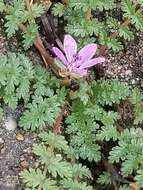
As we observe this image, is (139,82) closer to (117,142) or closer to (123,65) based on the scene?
(123,65)

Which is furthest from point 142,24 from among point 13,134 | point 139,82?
point 13,134

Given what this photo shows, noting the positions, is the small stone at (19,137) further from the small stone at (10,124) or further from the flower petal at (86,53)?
the flower petal at (86,53)

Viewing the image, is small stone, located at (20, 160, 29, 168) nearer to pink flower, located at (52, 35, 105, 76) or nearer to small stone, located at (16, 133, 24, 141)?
small stone, located at (16, 133, 24, 141)

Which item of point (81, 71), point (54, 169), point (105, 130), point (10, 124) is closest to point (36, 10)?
point (81, 71)

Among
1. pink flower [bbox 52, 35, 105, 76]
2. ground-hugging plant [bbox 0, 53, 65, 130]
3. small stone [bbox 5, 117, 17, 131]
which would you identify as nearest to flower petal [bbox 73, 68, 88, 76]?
pink flower [bbox 52, 35, 105, 76]

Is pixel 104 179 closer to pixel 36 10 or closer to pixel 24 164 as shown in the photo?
pixel 24 164

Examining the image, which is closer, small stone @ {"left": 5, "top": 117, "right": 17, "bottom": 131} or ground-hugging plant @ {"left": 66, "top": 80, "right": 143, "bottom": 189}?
ground-hugging plant @ {"left": 66, "top": 80, "right": 143, "bottom": 189}

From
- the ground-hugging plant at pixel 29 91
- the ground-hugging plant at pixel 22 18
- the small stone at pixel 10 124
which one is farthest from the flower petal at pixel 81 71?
the small stone at pixel 10 124
